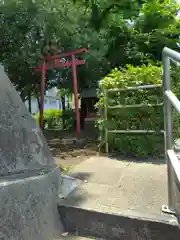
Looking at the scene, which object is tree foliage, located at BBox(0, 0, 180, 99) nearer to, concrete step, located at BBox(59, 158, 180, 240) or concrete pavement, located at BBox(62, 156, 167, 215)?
concrete pavement, located at BBox(62, 156, 167, 215)

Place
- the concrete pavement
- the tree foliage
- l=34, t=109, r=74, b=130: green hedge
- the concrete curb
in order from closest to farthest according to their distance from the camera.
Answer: the concrete curb < the concrete pavement < the tree foliage < l=34, t=109, r=74, b=130: green hedge

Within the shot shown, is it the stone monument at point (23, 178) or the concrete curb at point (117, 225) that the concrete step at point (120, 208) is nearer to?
the concrete curb at point (117, 225)

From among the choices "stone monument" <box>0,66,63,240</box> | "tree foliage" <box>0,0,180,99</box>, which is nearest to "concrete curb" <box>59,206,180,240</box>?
"stone monument" <box>0,66,63,240</box>

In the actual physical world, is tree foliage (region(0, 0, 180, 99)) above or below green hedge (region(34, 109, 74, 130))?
above

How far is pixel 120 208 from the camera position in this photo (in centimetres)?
196

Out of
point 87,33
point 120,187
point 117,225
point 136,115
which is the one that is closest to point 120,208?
point 117,225

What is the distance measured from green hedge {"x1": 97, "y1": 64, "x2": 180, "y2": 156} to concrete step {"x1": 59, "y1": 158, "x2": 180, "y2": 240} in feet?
3.48

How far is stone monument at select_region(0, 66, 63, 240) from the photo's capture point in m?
1.71

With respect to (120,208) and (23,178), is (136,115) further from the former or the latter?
(23,178)

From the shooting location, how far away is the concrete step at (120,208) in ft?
5.68

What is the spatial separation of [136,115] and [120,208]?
7.62ft

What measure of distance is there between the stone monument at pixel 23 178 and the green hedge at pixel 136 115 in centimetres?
201

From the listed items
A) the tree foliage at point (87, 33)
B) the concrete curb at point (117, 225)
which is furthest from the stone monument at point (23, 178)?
the tree foliage at point (87, 33)

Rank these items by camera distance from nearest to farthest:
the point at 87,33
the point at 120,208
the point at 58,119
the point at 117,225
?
the point at 117,225, the point at 120,208, the point at 87,33, the point at 58,119
